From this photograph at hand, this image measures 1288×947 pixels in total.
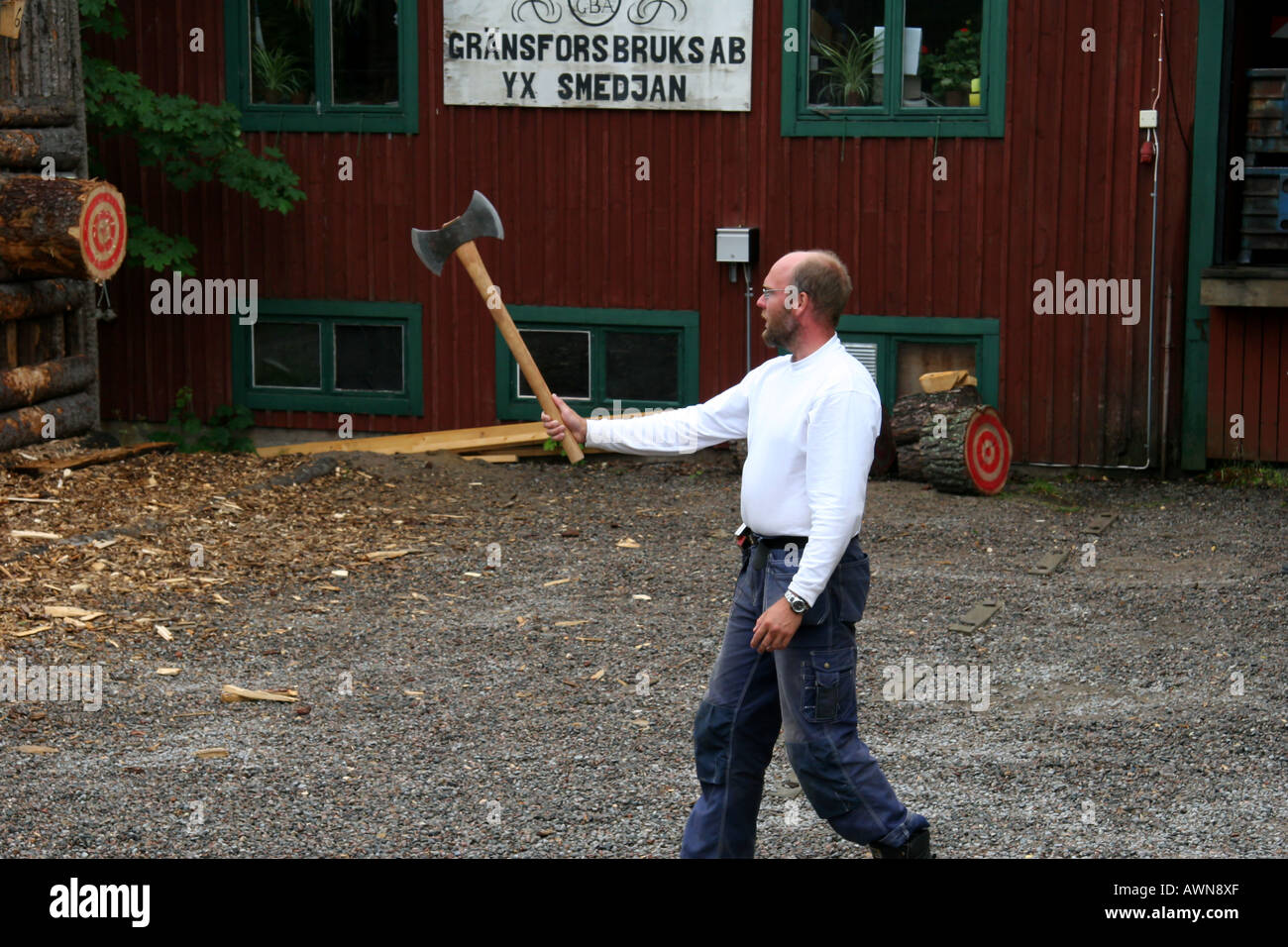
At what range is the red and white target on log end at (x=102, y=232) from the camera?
38.1ft

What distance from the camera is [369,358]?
14148 mm

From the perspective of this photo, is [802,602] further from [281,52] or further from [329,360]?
[281,52]

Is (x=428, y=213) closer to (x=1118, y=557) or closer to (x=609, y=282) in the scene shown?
(x=609, y=282)

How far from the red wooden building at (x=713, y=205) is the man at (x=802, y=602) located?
794cm

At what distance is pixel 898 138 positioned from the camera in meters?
12.9

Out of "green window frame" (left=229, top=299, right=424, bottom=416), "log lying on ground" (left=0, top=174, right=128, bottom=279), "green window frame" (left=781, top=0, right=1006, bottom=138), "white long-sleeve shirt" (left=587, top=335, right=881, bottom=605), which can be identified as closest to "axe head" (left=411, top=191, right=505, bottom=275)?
"white long-sleeve shirt" (left=587, top=335, right=881, bottom=605)

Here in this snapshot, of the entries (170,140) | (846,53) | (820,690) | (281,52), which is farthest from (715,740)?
(281,52)

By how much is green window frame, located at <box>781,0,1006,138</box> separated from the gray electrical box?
86 cm

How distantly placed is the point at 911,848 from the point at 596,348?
8.94 m

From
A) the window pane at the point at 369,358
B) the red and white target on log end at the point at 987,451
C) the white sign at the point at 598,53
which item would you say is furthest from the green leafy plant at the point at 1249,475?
the window pane at the point at 369,358

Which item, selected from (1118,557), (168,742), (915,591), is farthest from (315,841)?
(1118,557)

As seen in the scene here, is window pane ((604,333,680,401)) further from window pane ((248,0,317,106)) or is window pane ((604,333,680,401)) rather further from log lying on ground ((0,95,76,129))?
log lying on ground ((0,95,76,129))

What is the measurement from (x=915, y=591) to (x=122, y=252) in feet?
21.4
